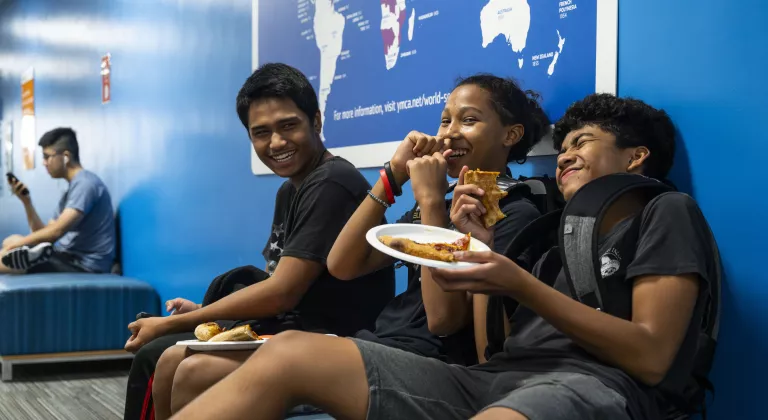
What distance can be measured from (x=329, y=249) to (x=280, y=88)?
508 mm

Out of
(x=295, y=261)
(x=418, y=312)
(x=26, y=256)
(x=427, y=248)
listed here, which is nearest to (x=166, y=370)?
(x=295, y=261)

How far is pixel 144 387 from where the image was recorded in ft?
6.95

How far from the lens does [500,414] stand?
1.20 meters

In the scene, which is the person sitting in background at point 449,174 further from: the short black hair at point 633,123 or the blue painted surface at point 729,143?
the blue painted surface at point 729,143

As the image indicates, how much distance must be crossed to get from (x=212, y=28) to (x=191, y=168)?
2.43ft

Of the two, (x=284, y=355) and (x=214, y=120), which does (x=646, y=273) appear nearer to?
(x=284, y=355)

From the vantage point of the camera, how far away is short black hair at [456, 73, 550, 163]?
189cm

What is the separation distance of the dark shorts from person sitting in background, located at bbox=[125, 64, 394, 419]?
2.80 m

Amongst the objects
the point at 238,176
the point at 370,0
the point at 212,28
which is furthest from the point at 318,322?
the point at 212,28

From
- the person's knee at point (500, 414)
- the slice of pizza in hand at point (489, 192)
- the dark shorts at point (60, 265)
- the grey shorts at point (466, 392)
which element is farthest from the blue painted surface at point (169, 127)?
the person's knee at point (500, 414)

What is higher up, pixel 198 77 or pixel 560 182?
pixel 198 77

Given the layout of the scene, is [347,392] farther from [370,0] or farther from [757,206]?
[370,0]

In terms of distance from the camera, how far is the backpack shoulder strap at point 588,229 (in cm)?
142

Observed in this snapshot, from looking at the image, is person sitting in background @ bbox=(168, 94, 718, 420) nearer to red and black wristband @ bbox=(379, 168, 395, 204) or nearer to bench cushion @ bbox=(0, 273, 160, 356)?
red and black wristband @ bbox=(379, 168, 395, 204)
